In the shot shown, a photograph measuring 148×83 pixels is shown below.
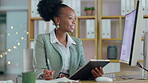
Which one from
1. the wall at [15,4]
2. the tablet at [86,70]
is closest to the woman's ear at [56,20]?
the tablet at [86,70]

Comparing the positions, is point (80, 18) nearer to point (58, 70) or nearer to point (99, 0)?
point (99, 0)

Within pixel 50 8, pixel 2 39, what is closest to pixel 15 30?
pixel 2 39

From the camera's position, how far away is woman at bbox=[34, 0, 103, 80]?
1964 millimetres

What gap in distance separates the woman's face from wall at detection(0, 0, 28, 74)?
394cm

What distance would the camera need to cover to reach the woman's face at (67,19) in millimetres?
2082

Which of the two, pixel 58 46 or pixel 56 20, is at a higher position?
pixel 56 20

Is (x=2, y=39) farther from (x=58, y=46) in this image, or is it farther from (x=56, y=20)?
(x=58, y=46)

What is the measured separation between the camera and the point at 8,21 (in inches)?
240

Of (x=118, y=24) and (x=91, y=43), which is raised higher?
(x=118, y=24)

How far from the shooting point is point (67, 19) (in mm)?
2094

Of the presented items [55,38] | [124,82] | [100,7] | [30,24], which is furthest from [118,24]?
[124,82]

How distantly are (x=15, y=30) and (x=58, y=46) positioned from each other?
423cm

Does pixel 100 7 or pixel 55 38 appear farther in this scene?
pixel 100 7

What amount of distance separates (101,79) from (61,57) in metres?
0.50
